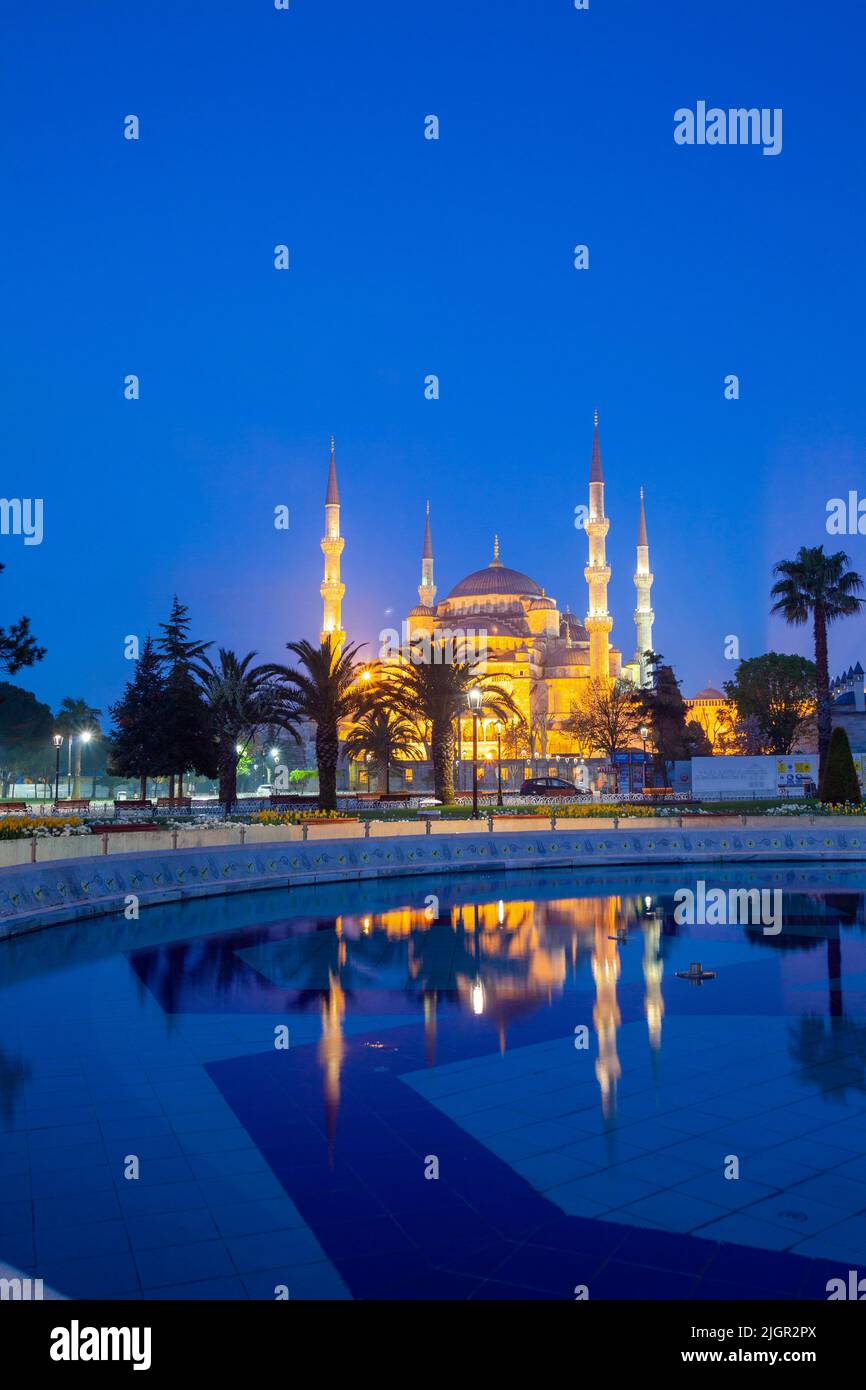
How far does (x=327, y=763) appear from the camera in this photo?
3109 cm

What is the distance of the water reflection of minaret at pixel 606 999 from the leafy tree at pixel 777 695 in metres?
40.5

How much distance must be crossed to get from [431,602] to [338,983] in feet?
289

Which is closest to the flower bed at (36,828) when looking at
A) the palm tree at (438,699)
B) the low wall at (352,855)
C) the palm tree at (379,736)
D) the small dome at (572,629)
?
the low wall at (352,855)

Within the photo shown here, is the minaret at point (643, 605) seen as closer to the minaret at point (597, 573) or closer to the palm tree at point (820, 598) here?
the minaret at point (597, 573)

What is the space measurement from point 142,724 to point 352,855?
2062 centimetres

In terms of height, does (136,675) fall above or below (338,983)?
above

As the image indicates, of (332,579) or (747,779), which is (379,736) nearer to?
(747,779)

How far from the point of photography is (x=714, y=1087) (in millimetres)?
7059

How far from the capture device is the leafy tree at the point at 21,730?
68125 millimetres

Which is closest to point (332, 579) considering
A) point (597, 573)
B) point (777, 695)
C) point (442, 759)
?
point (597, 573)

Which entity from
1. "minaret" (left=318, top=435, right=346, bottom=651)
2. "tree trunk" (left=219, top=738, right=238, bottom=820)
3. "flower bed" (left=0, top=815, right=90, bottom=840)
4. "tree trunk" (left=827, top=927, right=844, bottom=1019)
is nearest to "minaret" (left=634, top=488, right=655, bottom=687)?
"minaret" (left=318, top=435, right=346, bottom=651)
